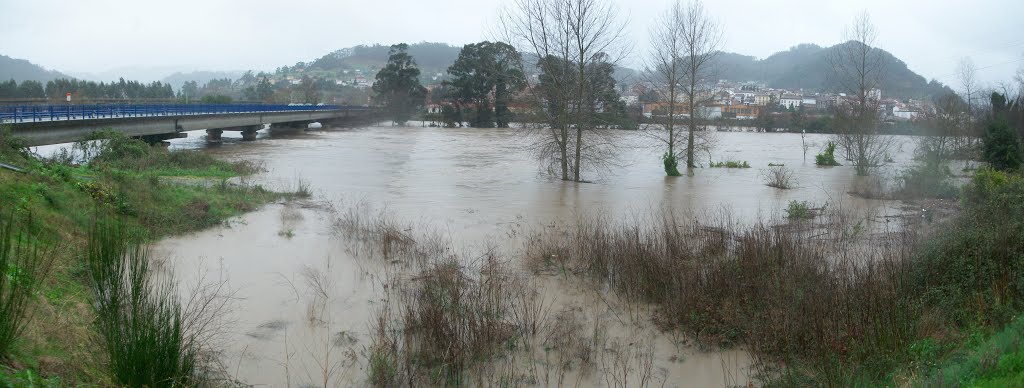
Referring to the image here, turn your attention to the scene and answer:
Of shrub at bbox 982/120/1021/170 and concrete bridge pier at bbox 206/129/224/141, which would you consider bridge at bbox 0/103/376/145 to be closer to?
concrete bridge pier at bbox 206/129/224/141

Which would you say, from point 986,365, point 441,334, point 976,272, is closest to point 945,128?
point 976,272

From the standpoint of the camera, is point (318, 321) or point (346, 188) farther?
point (346, 188)

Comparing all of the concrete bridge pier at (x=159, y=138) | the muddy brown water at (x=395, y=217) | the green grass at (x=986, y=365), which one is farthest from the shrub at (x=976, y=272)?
the concrete bridge pier at (x=159, y=138)

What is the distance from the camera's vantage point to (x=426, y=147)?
52.9 meters

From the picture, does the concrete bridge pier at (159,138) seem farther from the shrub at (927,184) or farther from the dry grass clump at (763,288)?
the shrub at (927,184)

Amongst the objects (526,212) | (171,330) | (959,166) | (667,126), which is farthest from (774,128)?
(171,330)

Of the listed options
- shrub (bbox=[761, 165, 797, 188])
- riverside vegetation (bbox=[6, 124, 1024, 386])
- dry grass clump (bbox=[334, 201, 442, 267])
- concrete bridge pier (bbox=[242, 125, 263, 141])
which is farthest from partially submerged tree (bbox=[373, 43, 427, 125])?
riverside vegetation (bbox=[6, 124, 1024, 386])

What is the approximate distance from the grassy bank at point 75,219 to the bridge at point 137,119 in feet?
9.98

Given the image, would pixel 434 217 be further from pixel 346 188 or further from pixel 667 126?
pixel 667 126

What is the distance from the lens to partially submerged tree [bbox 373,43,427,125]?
9356 centimetres

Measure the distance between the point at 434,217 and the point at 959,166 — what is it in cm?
3065

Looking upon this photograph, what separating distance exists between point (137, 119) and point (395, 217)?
2685cm

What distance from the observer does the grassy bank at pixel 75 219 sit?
5.92 m

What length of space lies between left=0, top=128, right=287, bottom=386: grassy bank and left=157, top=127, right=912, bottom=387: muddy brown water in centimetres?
107
